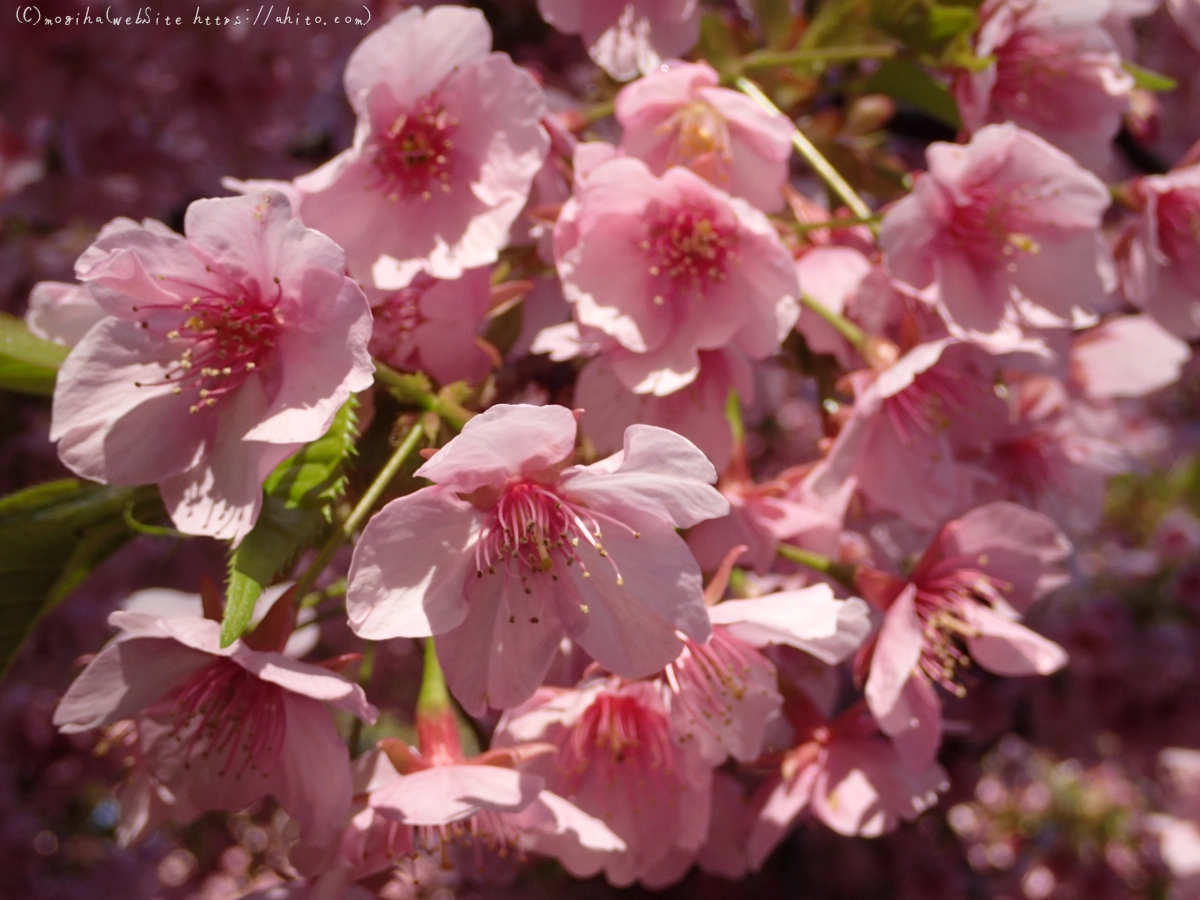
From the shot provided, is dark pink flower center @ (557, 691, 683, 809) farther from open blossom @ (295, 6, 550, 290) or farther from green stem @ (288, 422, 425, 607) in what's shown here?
open blossom @ (295, 6, 550, 290)

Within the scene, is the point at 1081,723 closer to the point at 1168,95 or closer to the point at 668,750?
the point at 1168,95

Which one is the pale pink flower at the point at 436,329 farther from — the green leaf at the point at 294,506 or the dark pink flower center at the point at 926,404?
the dark pink flower center at the point at 926,404

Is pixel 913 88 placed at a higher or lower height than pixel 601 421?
higher

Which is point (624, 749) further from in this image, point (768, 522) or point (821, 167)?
point (821, 167)

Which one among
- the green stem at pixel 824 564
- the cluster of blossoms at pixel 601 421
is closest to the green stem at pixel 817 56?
the cluster of blossoms at pixel 601 421

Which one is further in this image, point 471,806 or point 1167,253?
point 1167,253

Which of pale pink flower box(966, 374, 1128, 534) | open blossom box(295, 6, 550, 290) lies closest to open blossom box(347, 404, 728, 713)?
open blossom box(295, 6, 550, 290)

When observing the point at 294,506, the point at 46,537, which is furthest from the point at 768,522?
the point at 46,537
